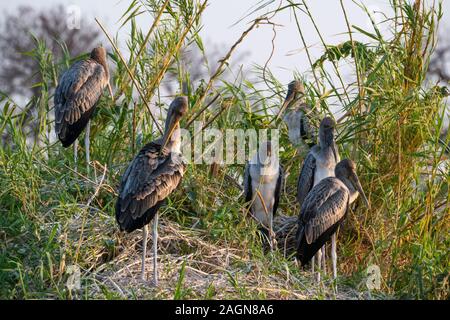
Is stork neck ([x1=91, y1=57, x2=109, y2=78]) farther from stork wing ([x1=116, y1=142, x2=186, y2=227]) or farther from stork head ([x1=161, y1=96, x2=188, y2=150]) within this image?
stork wing ([x1=116, y1=142, x2=186, y2=227])

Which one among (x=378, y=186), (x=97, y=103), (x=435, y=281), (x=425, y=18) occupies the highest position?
(x=425, y=18)

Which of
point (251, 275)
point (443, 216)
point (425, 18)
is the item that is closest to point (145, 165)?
point (251, 275)

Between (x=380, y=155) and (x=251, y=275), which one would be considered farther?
(x=380, y=155)

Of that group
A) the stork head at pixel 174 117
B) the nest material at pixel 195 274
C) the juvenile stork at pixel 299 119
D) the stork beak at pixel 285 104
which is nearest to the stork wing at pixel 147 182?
the stork head at pixel 174 117

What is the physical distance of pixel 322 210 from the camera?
873 cm

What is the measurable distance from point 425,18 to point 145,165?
302 cm

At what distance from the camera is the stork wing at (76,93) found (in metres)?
10.0

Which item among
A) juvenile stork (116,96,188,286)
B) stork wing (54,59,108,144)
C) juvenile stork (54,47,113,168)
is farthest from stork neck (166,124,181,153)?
stork wing (54,59,108,144)

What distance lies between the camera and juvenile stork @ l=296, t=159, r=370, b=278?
8758 mm

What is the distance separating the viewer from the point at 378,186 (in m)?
9.56

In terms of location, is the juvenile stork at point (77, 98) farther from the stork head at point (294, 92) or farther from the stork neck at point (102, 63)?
the stork head at point (294, 92)

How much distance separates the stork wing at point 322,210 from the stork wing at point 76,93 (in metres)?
2.32

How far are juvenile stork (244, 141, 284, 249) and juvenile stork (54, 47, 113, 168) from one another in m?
1.39

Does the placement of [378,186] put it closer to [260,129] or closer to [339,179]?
[339,179]
